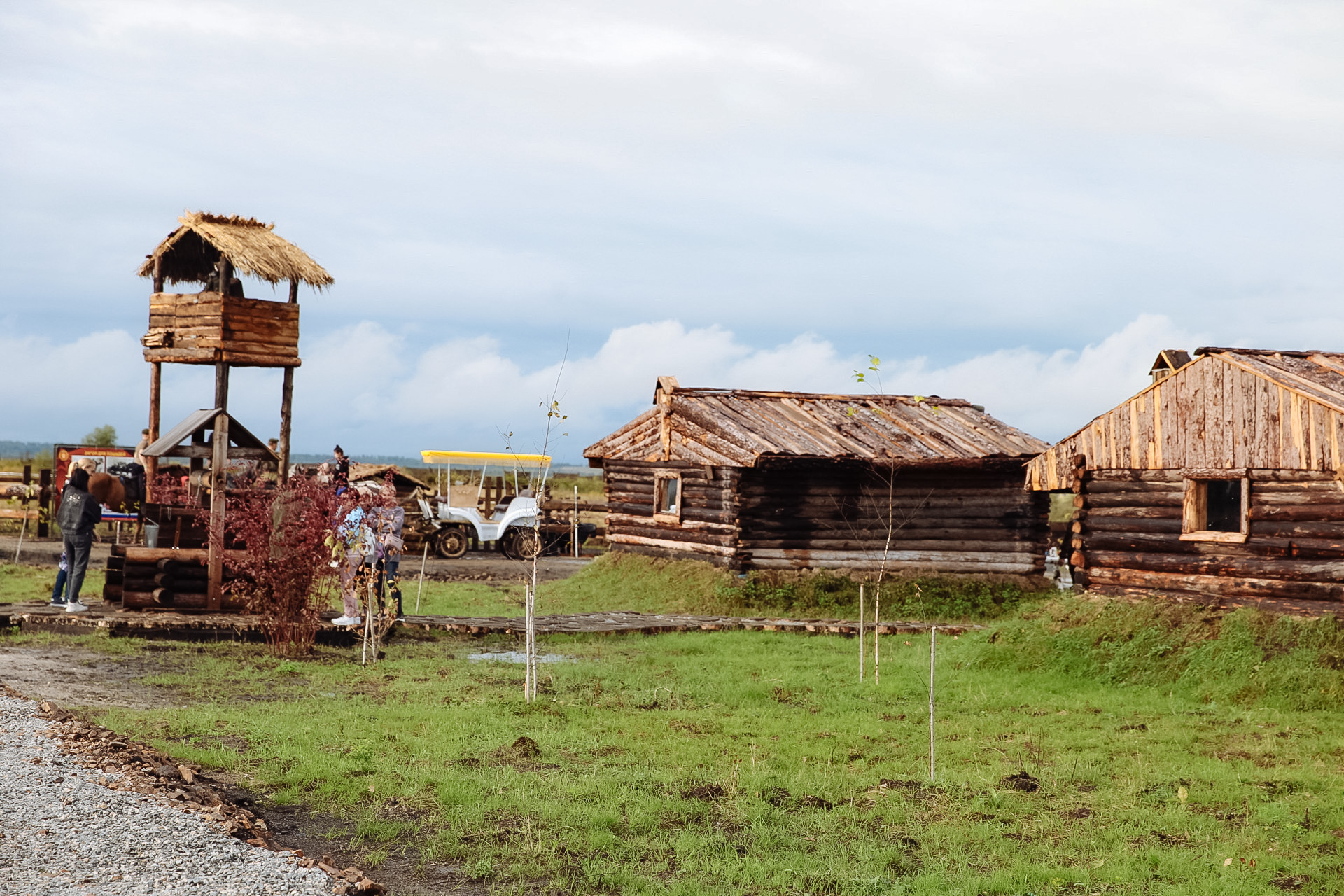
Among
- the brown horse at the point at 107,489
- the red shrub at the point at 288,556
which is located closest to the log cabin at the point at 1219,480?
the red shrub at the point at 288,556

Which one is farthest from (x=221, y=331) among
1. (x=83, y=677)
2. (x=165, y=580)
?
(x=83, y=677)

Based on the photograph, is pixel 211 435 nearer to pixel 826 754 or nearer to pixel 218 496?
pixel 218 496

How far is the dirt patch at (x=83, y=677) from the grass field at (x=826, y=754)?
32 centimetres

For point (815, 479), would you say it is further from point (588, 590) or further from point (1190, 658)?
point (1190, 658)

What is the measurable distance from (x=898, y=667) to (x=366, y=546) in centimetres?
644

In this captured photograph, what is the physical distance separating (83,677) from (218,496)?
417 centimetres

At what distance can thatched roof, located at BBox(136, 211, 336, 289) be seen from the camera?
19.4 metres

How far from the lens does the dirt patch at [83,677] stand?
10.7 m

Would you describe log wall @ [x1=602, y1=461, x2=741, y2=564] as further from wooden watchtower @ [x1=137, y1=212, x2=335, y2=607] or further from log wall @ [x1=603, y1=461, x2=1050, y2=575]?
wooden watchtower @ [x1=137, y1=212, x2=335, y2=607]

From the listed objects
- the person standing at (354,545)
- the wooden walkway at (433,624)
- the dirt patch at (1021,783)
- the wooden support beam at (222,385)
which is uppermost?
the wooden support beam at (222,385)

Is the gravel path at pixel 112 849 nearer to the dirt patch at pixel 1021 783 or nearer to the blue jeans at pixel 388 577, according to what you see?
the dirt patch at pixel 1021 783

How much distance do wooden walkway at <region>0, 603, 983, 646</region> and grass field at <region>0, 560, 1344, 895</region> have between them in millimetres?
593

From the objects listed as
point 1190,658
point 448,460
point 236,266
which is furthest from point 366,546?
point 448,460

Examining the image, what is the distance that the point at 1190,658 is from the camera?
12.7 metres
